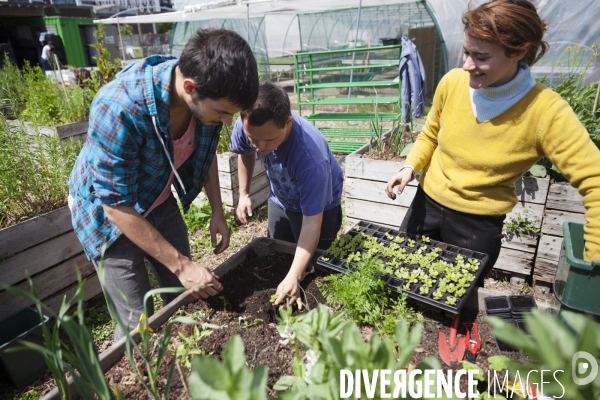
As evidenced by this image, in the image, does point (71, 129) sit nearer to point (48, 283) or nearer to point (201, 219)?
point (201, 219)

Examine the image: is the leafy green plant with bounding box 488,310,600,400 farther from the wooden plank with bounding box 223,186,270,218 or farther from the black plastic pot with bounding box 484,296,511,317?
the wooden plank with bounding box 223,186,270,218

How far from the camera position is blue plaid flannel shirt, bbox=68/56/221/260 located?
139 cm

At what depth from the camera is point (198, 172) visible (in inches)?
76.1

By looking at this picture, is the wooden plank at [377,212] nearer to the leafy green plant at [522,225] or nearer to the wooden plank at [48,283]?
the leafy green plant at [522,225]

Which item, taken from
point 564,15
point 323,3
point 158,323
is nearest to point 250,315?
point 158,323

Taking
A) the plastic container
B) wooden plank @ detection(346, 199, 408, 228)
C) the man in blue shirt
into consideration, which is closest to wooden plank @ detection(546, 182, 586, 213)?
wooden plank @ detection(346, 199, 408, 228)

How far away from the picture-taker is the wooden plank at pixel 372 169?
3129 mm

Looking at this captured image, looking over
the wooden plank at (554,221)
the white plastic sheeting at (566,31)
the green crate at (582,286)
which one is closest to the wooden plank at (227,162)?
the wooden plank at (554,221)

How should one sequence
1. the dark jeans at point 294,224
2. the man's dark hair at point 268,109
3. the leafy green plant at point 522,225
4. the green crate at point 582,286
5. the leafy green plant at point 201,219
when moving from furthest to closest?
the leafy green plant at point 201,219, the leafy green plant at point 522,225, the dark jeans at point 294,224, the man's dark hair at point 268,109, the green crate at point 582,286

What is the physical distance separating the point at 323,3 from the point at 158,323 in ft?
33.1

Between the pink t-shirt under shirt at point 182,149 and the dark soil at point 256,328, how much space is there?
1.61 ft

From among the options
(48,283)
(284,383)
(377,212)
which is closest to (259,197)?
(377,212)

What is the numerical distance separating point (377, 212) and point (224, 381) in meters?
3.01

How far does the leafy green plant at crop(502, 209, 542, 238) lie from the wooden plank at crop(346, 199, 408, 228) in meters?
0.78
